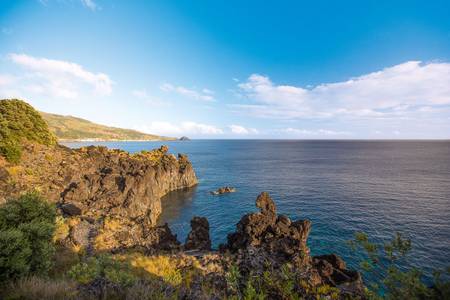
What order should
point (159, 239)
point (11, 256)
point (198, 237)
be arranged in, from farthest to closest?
point (198, 237)
point (159, 239)
point (11, 256)

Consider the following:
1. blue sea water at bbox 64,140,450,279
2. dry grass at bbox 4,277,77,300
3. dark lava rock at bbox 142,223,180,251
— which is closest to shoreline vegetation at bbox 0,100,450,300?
dry grass at bbox 4,277,77,300

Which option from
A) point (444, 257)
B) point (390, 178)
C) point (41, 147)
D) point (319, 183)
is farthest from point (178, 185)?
point (390, 178)

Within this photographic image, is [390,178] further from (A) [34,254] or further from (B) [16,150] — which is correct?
(B) [16,150]

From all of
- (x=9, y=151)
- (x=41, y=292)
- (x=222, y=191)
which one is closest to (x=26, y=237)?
(x=41, y=292)

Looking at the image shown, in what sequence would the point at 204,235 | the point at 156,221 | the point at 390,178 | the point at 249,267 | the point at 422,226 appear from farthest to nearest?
the point at 390,178, the point at 156,221, the point at 422,226, the point at 204,235, the point at 249,267

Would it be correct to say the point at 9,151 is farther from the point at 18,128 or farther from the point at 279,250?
the point at 279,250

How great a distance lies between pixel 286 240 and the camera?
90.7 ft

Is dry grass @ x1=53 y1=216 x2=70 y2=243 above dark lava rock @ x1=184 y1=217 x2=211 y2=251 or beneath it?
above

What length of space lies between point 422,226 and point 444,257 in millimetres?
11379

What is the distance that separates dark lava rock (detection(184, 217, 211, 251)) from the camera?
→ 104 ft

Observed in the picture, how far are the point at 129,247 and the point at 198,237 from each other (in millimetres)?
9988

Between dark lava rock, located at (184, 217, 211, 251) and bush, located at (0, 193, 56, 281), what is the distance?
19.6m

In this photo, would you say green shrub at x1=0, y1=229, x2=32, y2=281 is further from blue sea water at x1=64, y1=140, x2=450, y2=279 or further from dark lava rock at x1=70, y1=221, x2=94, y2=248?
blue sea water at x1=64, y1=140, x2=450, y2=279

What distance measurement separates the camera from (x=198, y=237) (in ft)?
108
